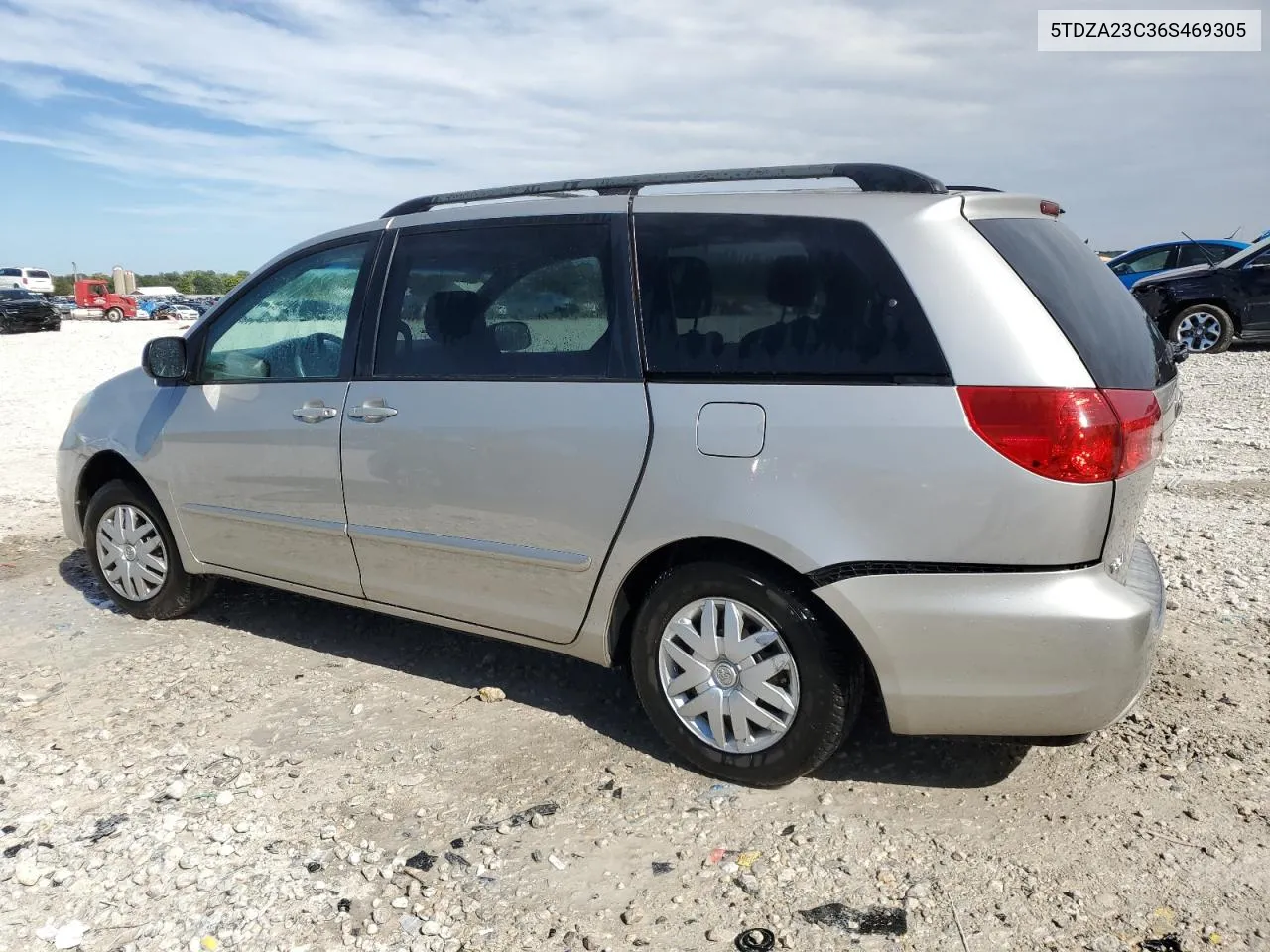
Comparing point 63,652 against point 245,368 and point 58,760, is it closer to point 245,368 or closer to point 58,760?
point 58,760

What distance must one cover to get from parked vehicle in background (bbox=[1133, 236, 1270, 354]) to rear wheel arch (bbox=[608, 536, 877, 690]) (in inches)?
493

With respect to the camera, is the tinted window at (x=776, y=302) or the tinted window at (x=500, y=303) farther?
the tinted window at (x=500, y=303)

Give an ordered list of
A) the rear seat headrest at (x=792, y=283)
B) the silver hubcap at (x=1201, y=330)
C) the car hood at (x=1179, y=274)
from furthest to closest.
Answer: the silver hubcap at (x=1201, y=330), the car hood at (x=1179, y=274), the rear seat headrest at (x=792, y=283)

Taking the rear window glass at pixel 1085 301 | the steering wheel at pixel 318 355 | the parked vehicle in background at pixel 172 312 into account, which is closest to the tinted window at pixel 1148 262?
the rear window glass at pixel 1085 301

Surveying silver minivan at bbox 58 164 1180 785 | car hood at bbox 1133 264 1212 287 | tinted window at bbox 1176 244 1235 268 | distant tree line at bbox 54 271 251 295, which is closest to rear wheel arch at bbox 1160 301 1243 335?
car hood at bbox 1133 264 1212 287

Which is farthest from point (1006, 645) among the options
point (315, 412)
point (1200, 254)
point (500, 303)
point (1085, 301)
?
point (1200, 254)

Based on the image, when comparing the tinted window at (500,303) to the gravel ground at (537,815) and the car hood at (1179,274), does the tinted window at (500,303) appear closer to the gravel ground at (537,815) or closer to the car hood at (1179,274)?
the gravel ground at (537,815)

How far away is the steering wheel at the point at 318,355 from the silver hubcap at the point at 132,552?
1262mm

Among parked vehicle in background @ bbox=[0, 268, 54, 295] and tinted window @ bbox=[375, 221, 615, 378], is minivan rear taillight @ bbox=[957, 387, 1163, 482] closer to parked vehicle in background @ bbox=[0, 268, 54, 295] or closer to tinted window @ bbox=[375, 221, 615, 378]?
tinted window @ bbox=[375, 221, 615, 378]

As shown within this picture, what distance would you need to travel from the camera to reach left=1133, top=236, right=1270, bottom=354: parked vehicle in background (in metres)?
13.8

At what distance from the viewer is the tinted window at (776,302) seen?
9.55 ft

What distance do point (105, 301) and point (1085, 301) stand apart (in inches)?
2223

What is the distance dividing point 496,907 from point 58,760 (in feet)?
5.98

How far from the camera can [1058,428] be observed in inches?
106
